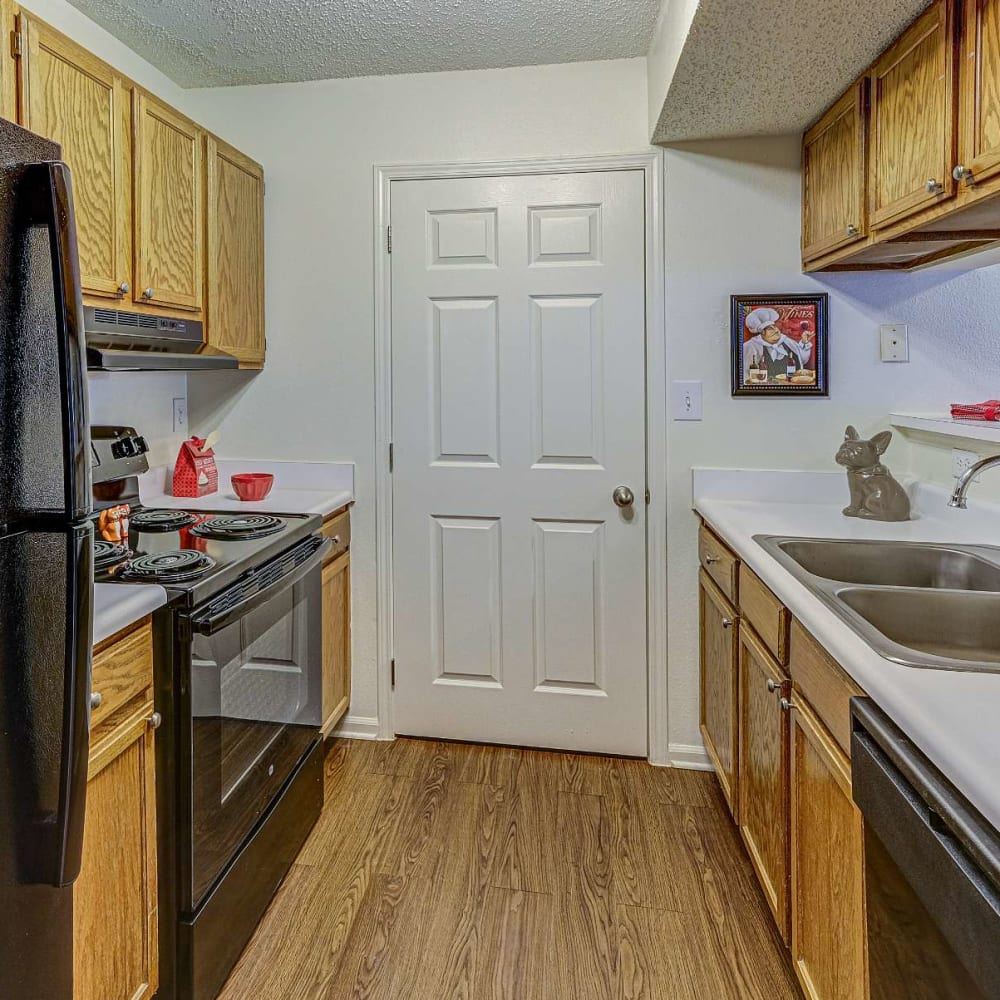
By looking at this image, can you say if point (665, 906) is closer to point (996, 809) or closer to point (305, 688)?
point (305, 688)

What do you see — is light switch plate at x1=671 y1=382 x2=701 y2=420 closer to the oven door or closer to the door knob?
the door knob

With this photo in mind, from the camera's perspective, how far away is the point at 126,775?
1.25 metres

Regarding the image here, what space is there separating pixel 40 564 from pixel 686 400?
1.93 m

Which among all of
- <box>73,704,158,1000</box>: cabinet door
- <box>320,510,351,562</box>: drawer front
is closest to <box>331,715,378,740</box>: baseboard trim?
<box>320,510,351,562</box>: drawer front

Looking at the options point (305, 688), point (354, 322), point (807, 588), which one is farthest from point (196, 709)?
point (354, 322)

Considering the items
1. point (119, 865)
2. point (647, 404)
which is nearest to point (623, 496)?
point (647, 404)

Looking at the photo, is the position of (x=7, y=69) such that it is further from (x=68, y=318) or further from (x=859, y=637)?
(x=859, y=637)

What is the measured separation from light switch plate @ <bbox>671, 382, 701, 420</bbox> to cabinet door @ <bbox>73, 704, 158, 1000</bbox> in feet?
5.72

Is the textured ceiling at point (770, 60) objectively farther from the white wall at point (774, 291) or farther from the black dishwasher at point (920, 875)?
the black dishwasher at point (920, 875)

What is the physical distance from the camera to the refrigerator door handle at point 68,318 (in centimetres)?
81

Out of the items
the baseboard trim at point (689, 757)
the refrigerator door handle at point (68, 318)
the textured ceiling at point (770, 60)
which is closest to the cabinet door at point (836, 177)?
the textured ceiling at point (770, 60)

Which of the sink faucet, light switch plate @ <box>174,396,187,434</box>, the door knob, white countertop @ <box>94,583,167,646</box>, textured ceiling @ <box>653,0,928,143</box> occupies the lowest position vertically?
white countertop @ <box>94,583,167,646</box>

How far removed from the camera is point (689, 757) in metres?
2.40

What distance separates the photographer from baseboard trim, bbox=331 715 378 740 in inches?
102
